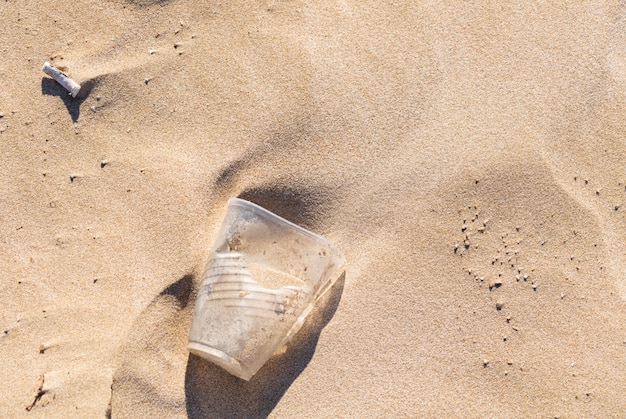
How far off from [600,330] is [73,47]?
3.03 meters

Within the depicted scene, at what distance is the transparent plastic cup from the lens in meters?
2.27

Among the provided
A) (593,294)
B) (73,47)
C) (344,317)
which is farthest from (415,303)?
(73,47)

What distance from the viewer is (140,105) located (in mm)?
2582

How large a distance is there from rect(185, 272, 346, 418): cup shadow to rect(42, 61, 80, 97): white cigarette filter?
4.89 feet

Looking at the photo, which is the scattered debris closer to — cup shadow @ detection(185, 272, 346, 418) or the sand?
the sand

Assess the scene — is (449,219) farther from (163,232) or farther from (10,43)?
(10,43)

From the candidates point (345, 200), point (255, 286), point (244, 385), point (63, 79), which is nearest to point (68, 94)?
point (63, 79)

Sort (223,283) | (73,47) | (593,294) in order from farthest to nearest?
(73,47)
(593,294)
(223,283)

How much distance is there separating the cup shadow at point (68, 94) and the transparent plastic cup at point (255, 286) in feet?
3.24

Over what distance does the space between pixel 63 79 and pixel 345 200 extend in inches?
62.1

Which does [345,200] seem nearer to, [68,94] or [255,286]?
[255,286]

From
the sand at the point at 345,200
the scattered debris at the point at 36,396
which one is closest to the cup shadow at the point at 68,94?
the sand at the point at 345,200

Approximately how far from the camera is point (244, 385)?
7.81ft

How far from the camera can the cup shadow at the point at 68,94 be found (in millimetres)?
2613
